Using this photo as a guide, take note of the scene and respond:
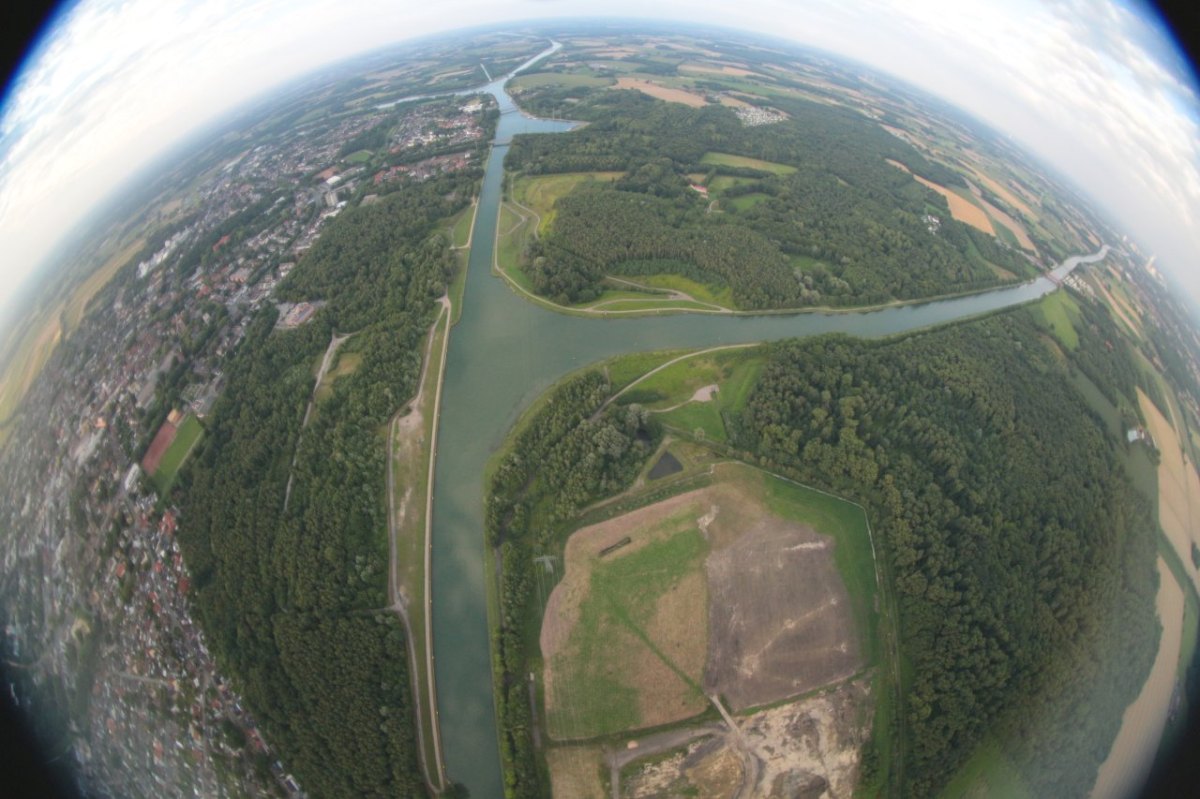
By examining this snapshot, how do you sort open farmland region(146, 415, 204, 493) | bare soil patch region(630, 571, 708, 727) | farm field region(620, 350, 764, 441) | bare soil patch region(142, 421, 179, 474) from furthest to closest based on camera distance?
farm field region(620, 350, 764, 441) → bare soil patch region(142, 421, 179, 474) → open farmland region(146, 415, 204, 493) → bare soil patch region(630, 571, 708, 727)

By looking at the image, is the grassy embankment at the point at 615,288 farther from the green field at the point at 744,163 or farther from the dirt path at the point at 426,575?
the green field at the point at 744,163

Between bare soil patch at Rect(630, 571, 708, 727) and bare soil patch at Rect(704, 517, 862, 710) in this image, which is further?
bare soil patch at Rect(704, 517, 862, 710)

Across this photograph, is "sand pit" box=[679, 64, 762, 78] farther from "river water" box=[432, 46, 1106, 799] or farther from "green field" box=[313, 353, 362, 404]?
"green field" box=[313, 353, 362, 404]

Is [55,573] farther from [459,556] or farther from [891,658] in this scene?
[891,658]

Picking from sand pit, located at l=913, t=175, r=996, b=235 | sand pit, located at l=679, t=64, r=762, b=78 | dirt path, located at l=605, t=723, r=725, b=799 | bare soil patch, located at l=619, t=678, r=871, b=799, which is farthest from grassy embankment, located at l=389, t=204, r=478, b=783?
sand pit, located at l=679, t=64, r=762, b=78

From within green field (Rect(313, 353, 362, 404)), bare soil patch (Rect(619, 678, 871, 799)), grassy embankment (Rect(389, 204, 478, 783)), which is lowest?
green field (Rect(313, 353, 362, 404))

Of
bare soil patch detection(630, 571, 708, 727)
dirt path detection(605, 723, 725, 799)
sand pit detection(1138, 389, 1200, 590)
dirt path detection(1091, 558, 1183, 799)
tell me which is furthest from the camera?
sand pit detection(1138, 389, 1200, 590)
